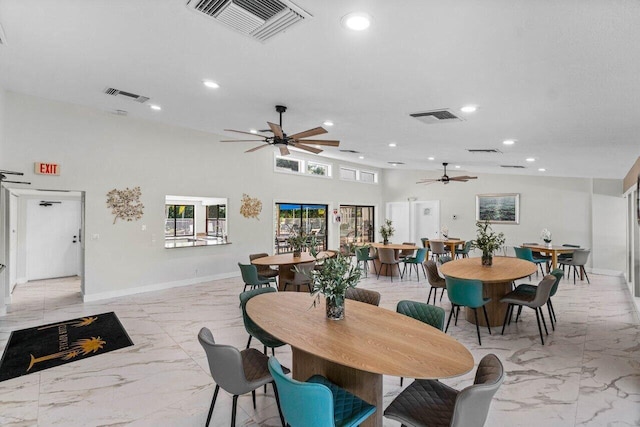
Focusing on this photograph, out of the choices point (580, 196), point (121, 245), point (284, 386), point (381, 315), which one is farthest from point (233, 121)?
point (580, 196)

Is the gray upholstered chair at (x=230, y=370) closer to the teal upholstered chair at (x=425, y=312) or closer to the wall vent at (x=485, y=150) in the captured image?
the teal upholstered chair at (x=425, y=312)

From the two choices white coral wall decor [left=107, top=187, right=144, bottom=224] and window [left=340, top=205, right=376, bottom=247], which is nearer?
white coral wall decor [left=107, top=187, right=144, bottom=224]

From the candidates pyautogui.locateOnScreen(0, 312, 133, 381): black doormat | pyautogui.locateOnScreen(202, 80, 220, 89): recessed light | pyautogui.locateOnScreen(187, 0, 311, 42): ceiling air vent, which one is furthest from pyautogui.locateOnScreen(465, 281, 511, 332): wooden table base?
pyautogui.locateOnScreen(0, 312, 133, 381): black doormat

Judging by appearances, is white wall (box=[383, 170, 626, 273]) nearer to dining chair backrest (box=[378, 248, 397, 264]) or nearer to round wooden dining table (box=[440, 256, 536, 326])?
dining chair backrest (box=[378, 248, 397, 264])

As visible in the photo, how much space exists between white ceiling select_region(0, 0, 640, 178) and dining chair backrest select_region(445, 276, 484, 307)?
6.44ft

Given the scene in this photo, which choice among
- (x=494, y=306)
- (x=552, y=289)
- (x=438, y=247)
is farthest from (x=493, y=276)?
(x=438, y=247)

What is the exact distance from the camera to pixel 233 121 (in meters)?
5.29

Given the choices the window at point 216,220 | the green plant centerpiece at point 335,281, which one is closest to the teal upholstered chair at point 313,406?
the green plant centerpiece at point 335,281

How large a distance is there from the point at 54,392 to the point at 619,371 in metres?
5.38

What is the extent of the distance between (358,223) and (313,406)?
413 inches

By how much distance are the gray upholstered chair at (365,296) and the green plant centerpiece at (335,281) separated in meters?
0.79

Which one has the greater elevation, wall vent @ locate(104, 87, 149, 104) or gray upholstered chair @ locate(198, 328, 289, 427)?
wall vent @ locate(104, 87, 149, 104)

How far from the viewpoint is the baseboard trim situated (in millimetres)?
5868

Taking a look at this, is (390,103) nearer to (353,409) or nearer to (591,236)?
(353,409)
